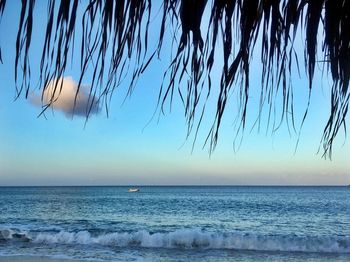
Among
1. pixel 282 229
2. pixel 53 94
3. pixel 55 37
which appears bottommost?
pixel 282 229

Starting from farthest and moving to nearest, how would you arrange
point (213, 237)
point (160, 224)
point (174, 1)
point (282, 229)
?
point (160, 224), point (282, 229), point (213, 237), point (174, 1)

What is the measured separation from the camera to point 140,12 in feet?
3.28

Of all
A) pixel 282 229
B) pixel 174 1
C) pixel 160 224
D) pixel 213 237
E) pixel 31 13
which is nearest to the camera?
pixel 31 13

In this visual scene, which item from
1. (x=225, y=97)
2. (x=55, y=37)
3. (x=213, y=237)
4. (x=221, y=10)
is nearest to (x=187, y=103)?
(x=225, y=97)

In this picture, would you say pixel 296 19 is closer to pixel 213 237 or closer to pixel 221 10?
pixel 221 10

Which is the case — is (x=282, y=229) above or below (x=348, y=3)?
below

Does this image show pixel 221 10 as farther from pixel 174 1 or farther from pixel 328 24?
pixel 328 24

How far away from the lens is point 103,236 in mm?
17781

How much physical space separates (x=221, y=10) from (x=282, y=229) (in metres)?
24.1

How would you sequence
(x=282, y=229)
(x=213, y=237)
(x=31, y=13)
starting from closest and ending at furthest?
1. (x=31, y=13)
2. (x=213, y=237)
3. (x=282, y=229)

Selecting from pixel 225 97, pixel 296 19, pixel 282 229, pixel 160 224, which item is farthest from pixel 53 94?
pixel 160 224

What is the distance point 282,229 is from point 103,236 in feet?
33.8

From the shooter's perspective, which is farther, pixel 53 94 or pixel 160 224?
pixel 160 224

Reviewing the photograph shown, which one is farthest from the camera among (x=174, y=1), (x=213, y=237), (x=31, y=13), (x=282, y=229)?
(x=282, y=229)
